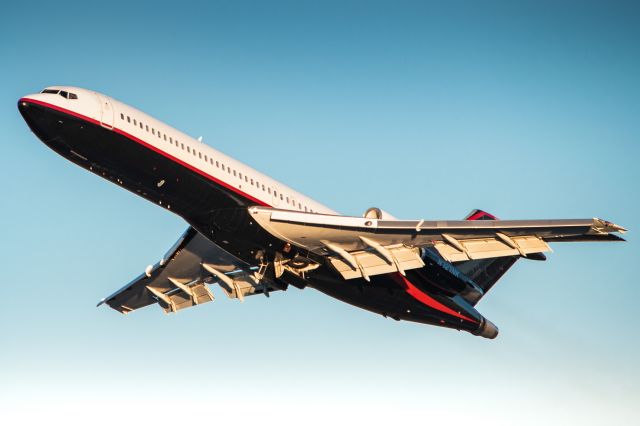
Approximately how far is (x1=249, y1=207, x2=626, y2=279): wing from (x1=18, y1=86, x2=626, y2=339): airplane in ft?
0.10

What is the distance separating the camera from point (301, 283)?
2897 cm

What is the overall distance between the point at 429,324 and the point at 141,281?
1074 cm

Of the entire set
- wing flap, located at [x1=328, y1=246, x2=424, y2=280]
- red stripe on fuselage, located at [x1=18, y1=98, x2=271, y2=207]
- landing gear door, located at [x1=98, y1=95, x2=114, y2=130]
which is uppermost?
landing gear door, located at [x1=98, y1=95, x2=114, y2=130]

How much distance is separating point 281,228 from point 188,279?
7858 mm

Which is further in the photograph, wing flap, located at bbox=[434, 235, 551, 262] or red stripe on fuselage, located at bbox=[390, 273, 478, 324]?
red stripe on fuselage, located at bbox=[390, 273, 478, 324]

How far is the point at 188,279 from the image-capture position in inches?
1326

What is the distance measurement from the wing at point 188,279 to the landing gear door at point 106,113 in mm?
7110

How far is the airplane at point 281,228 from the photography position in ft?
81.7

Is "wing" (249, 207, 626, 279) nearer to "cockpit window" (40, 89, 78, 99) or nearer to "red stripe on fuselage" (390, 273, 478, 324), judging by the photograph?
"red stripe on fuselage" (390, 273, 478, 324)

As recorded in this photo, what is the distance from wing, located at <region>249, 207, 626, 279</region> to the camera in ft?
86.4

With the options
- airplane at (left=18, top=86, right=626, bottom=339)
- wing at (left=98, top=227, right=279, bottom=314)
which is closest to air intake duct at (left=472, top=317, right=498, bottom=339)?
airplane at (left=18, top=86, right=626, bottom=339)

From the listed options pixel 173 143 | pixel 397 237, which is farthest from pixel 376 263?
pixel 173 143

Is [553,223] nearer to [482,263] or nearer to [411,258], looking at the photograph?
[411,258]

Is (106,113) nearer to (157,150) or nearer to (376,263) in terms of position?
(157,150)
